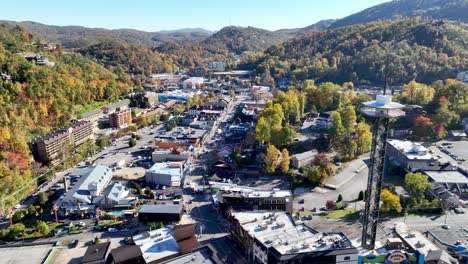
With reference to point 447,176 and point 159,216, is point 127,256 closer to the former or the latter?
point 159,216

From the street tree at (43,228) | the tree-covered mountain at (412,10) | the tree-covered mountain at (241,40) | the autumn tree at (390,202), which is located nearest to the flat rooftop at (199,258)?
the street tree at (43,228)

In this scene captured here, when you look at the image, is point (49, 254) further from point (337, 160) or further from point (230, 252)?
point (337, 160)

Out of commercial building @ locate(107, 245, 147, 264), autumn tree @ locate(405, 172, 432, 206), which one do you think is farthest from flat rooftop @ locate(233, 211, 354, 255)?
autumn tree @ locate(405, 172, 432, 206)

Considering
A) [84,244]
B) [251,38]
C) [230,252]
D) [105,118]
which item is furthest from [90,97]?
[251,38]

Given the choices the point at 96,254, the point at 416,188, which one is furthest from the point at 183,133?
the point at 416,188

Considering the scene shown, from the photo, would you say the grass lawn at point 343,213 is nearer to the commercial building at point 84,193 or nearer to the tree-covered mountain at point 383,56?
the commercial building at point 84,193
